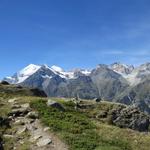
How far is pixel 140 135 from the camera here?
3641 centimetres

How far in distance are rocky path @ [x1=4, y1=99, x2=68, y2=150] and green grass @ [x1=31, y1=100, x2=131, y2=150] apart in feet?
2.25

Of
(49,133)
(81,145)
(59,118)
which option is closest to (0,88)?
(59,118)

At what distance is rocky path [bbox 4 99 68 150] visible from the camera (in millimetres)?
31156

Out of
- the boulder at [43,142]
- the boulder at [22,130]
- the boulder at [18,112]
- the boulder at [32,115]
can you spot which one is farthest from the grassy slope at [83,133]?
the boulder at [22,130]

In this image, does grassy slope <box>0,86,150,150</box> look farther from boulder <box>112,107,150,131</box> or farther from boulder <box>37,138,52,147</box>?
boulder <box>112,107,150,131</box>

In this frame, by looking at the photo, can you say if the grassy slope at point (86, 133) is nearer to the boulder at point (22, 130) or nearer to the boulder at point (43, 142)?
the boulder at point (43, 142)

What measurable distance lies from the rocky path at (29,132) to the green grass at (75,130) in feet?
2.25

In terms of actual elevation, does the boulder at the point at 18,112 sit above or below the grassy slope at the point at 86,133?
above

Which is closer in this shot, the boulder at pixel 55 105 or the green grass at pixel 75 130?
the green grass at pixel 75 130

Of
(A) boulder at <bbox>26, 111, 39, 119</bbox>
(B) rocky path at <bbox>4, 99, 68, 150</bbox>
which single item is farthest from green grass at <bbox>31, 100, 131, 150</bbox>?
(B) rocky path at <bbox>4, 99, 68, 150</bbox>

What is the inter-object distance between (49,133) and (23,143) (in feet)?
8.86

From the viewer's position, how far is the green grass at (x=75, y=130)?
1246 inches

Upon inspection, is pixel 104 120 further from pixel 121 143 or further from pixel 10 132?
pixel 10 132

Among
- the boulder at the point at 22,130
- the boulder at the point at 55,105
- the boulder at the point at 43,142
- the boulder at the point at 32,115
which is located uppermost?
the boulder at the point at 55,105
